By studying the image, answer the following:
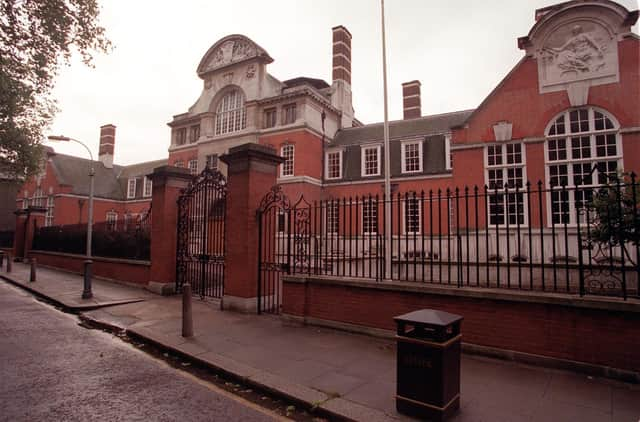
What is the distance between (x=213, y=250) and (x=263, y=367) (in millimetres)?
6249

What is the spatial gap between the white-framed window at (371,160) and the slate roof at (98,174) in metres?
26.5

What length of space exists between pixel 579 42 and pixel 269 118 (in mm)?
22436

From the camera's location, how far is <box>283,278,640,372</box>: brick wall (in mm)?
4621

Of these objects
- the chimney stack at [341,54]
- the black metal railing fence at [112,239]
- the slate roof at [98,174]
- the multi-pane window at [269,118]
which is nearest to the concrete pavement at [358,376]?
the black metal railing fence at [112,239]

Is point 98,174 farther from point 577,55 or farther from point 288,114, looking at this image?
point 577,55

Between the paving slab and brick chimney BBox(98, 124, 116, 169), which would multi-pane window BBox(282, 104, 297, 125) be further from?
brick chimney BBox(98, 124, 116, 169)

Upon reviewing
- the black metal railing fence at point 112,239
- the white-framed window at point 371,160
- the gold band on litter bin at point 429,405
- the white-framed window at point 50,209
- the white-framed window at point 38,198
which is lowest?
the gold band on litter bin at point 429,405

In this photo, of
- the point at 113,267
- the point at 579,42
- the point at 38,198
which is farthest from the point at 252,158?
the point at 38,198

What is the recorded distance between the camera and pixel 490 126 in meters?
16.8

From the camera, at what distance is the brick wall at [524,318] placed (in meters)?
4.62

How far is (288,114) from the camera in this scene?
30.3 metres

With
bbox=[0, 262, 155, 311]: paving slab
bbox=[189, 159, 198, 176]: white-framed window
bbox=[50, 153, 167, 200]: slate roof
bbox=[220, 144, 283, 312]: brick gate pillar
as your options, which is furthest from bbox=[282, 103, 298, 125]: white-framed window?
bbox=[220, 144, 283, 312]: brick gate pillar

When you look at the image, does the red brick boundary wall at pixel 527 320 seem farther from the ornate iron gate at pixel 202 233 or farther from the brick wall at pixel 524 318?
the ornate iron gate at pixel 202 233

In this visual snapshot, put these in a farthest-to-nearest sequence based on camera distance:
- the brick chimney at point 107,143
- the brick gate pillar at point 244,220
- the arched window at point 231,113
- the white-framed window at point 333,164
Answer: the brick chimney at point 107,143, the arched window at point 231,113, the white-framed window at point 333,164, the brick gate pillar at point 244,220
